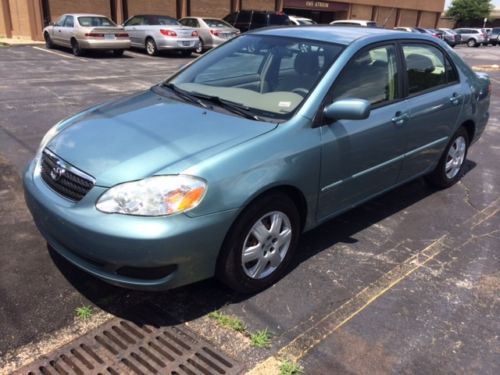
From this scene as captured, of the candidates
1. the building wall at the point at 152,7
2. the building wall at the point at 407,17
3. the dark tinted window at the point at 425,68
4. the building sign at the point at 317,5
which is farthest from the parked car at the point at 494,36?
the dark tinted window at the point at 425,68

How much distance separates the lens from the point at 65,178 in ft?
9.24

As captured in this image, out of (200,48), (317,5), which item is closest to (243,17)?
(200,48)

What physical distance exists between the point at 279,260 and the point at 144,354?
1.08 metres

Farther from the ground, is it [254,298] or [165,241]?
[165,241]

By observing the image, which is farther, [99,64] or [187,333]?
[99,64]

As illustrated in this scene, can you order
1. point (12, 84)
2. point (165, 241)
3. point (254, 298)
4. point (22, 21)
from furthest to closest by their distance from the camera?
point (22, 21) < point (12, 84) < point (254, 298) < point (165, 241)

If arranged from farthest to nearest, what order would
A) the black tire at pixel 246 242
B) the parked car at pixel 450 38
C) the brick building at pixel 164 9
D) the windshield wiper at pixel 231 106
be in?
the parked car at pixel 450 38, the brick building at pixel 164 9, the windshield wiper at pixel 231 106, the black tire at pixel 246 242

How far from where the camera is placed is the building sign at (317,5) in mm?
33281

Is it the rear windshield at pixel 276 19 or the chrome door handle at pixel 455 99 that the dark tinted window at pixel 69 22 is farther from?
the chrome door handle at pixel 455 99

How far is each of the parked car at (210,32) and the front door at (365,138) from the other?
15.3 meters

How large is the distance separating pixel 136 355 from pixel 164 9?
25891 millimetres

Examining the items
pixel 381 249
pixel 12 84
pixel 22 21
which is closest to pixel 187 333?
pixel 381 249

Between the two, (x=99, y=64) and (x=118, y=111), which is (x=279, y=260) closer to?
(x=118, y=111)

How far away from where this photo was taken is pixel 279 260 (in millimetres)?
3203
